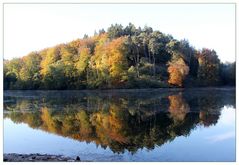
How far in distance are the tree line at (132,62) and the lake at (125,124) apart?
0.24m

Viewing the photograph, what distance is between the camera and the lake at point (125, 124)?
19.7ft

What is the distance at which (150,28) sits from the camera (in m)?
8.14

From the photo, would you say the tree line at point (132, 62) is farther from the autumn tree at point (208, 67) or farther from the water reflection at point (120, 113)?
the water reflection at point (120, 113)

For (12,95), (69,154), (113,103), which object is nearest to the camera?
(69,154)

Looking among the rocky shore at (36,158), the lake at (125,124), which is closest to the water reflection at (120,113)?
the lake at (125,124)

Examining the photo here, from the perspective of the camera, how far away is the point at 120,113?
8789mm

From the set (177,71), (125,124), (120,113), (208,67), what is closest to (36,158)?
(125,124)

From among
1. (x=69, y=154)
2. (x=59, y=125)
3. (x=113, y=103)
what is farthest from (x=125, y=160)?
(x=113, y=103)

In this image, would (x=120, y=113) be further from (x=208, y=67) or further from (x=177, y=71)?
(x=208, y=67)

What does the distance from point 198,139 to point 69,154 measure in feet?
6.81

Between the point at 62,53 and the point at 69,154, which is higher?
the point at 62,53

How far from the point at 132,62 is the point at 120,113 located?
1.13 metres

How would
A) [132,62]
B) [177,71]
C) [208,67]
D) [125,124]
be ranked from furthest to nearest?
[132,62], [208,67], [177,71], [125,124]

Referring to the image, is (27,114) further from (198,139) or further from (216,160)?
(216,160)
